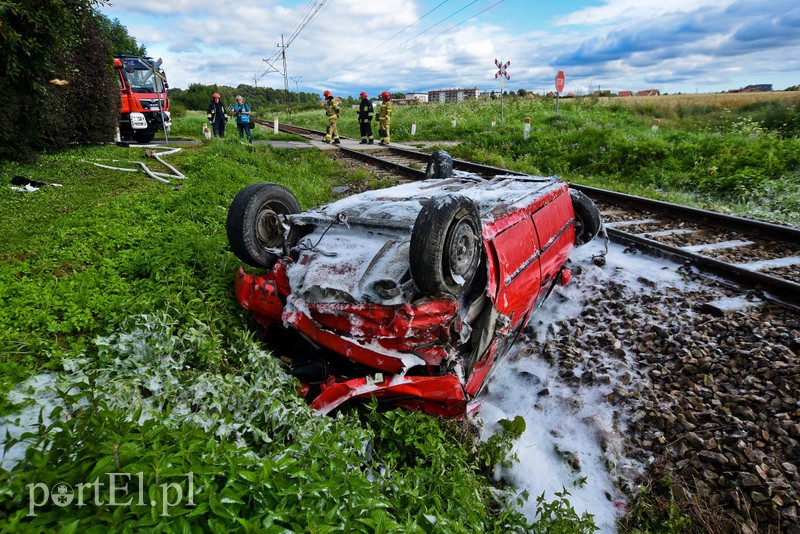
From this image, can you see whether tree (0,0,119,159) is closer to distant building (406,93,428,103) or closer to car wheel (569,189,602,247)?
car wheel (569,189,602,247)

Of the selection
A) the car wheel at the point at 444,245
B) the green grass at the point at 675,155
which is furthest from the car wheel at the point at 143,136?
the car wheel at the point at 444,245

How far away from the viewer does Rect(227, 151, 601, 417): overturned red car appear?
2637 millimetres

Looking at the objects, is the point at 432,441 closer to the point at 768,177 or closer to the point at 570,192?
the point at 570,192

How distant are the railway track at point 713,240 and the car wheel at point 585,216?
→ 3.85 ft

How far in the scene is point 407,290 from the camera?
2682 millimetres

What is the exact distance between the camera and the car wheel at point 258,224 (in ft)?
11.6

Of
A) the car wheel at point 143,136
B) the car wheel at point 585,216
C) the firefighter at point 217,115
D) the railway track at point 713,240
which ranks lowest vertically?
the railway track at point 713,240

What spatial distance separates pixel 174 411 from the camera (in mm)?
2367

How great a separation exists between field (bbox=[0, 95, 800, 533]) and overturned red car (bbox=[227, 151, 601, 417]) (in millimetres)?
280

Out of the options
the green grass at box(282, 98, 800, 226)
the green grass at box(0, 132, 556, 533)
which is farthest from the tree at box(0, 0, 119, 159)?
the green grass at box(282, 98, 800, 226)

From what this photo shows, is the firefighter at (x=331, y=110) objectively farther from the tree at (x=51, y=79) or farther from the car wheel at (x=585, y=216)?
the car wheel at (x=585, y=216)

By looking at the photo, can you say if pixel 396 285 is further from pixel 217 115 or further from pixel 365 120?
pixel 217 115

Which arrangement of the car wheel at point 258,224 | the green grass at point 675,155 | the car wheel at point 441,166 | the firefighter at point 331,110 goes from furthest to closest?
the firefighter at point 331,110 < the green grass at point 675,155 < the car wheel at point 441,166 < the car wheel at point 258,224

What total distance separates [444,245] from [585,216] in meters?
3.20
